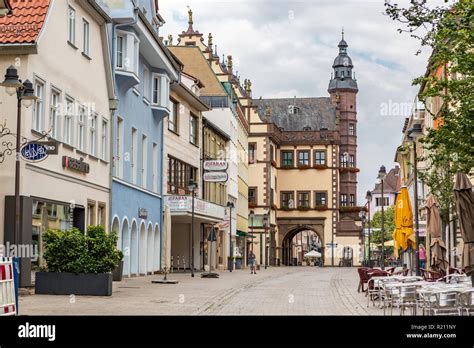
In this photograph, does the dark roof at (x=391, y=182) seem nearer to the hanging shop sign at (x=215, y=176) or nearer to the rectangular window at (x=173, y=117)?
the rectangular window at (x=173, y=117)

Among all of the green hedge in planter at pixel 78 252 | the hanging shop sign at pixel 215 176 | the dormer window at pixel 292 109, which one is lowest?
the green hedge in planter at pixel 78 252

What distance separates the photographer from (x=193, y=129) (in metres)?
57.3

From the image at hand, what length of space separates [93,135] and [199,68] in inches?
1513

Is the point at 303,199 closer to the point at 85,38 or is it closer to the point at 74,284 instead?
the point at 85,38

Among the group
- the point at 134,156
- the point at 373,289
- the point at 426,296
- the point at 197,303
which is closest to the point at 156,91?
the point at 134,156

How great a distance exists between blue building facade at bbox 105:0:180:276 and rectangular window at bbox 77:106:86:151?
13.0ft

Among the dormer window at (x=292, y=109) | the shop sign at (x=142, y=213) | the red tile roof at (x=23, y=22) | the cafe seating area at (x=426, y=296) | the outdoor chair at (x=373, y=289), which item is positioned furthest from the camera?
the dormer window at (x=292, y=109)

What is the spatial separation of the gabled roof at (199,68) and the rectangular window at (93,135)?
123ft

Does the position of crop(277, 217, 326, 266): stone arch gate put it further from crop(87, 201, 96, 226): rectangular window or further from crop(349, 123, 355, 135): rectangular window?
crop(87, 201, 96, 226): rectangular window

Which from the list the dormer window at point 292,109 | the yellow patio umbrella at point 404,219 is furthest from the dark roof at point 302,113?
the yellow patio umbrella at point 404,219

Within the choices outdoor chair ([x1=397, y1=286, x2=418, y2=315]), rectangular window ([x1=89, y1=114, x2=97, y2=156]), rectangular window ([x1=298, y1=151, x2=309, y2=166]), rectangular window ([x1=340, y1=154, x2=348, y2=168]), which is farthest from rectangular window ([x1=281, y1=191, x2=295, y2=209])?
outdoor chair ([x1=397, y1=286, x2=418, y2=315])

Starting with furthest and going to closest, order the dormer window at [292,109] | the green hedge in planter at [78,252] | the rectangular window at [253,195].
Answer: the dormer window at [292,109], the rectangular window at [253,195], the green hedge in planter at [78,252]

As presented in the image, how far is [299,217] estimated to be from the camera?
366ft

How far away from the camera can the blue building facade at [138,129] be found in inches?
1487
